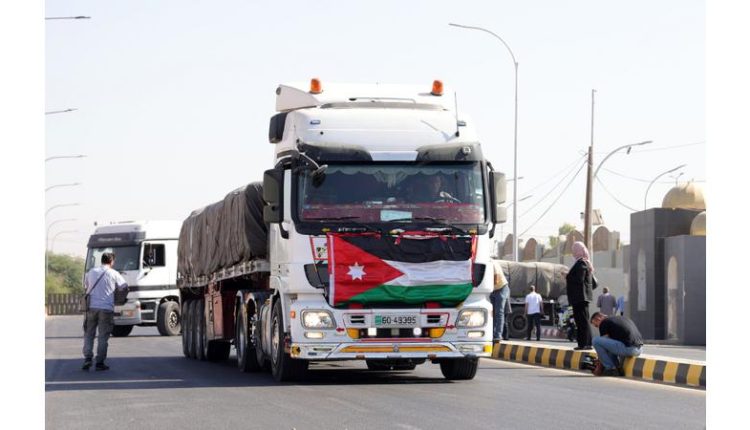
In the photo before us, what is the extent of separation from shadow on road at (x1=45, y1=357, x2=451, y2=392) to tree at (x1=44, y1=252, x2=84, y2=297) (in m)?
136

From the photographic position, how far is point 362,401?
1354 centimetres

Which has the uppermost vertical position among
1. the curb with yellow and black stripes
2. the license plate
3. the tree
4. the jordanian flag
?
the jordanian flag

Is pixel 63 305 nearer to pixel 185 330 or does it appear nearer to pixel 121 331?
pixel 121 331

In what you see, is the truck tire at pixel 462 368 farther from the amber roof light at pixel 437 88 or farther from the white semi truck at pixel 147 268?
the white semi truck at pixel 147 268

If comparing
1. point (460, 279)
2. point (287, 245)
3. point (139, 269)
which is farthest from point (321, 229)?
point (139, 269)

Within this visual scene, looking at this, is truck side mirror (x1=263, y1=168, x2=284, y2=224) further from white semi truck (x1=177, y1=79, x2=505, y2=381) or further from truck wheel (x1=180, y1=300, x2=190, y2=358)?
truck wheel (x1=180, y1=300, x2=190, y2=358)

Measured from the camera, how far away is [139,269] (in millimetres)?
37125

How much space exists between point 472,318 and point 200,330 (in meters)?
9.00

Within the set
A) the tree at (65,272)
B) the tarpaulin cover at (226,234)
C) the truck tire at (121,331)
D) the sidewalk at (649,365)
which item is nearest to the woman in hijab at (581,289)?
the sidewalk at (649,365)

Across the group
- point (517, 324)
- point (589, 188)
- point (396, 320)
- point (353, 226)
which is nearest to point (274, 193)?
point (353, 226)

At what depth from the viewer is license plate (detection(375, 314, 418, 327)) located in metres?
15.5

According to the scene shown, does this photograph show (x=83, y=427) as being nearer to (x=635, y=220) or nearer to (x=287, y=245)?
(x=287, y=245)

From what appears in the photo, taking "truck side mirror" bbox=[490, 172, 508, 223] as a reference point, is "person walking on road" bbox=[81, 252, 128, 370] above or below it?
below

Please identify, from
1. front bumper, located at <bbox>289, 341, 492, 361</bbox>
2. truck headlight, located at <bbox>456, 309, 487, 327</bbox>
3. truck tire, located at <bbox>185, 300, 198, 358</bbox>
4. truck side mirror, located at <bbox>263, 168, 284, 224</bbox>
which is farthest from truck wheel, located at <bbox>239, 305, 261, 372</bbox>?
truck tire, located at <bbox>185, 300, 198, 358</bbox>
